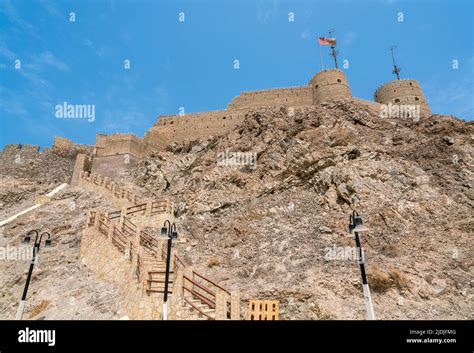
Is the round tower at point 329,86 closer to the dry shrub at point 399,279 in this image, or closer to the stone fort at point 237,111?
the stone fort at point 237,111

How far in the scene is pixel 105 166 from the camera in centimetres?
3616

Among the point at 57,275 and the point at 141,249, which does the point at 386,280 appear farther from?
the point at 57,275

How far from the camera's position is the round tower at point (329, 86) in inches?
1401

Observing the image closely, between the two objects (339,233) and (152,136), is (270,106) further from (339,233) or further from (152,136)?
(339,233)

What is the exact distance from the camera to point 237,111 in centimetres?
3747

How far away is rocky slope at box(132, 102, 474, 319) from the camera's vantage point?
623 inches

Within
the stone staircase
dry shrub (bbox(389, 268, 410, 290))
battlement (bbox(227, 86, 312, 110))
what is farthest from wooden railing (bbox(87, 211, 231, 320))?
battlement (bbox(227, 86, 312, 110))

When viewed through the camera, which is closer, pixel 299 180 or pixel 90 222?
→ pixel 90 222

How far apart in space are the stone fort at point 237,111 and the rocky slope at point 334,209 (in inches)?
170

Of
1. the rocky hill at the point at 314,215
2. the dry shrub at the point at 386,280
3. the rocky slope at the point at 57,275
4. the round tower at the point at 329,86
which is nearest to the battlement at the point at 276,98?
the round tower at the point at 329,86

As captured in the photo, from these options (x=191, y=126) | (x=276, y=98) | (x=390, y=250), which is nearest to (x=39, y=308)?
(x=390, y=250)

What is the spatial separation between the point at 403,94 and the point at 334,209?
24.8 m

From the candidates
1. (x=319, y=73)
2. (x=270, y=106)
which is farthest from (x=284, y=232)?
(x=319, y=73)
